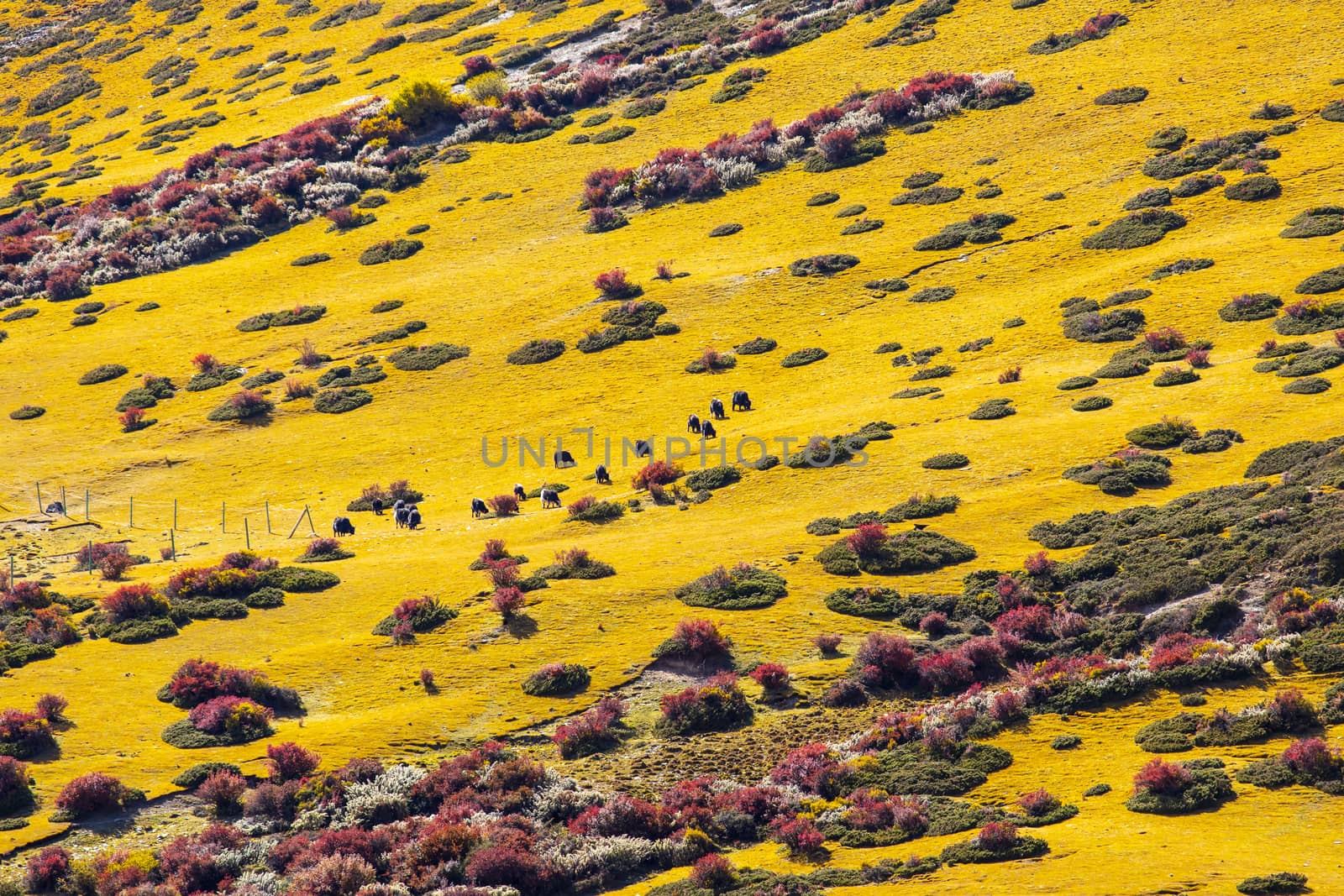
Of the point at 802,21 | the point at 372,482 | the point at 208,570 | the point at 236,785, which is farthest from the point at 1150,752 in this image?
the point at 802,21

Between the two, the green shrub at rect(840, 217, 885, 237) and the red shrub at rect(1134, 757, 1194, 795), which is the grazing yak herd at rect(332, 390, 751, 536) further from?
the red shrub at rect(1134, 757, 1194, 795)

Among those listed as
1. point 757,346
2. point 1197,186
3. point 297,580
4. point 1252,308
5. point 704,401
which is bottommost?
point 1252,308

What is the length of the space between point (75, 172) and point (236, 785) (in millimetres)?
88393

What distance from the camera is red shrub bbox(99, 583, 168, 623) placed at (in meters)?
36.9

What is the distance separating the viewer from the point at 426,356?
205ft

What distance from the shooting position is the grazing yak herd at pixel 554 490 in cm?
4538

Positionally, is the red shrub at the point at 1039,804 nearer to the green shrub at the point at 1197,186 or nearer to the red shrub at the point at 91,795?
the red shrub at the point at 91,795

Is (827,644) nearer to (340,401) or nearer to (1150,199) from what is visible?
(340,401)

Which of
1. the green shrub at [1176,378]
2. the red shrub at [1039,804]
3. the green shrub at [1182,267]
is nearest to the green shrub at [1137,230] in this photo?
the green shrub at [1182,267]

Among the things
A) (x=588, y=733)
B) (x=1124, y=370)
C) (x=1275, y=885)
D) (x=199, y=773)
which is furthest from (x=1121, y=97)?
(x=199, y=773)

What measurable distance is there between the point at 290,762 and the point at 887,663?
1371 centimetres

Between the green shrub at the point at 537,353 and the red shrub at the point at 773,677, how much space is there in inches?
1286

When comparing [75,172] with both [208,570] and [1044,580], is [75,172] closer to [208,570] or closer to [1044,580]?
[208,570]

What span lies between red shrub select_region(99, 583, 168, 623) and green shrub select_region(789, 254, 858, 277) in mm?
36277
